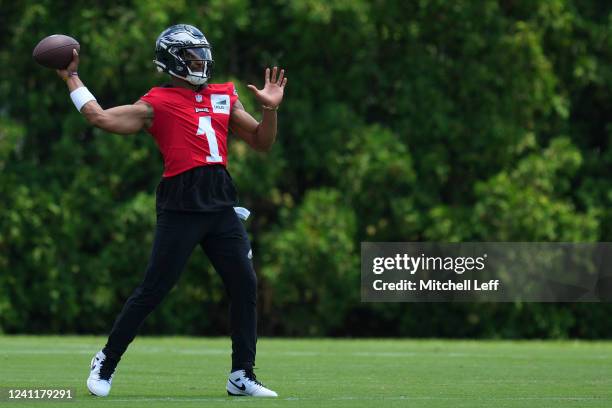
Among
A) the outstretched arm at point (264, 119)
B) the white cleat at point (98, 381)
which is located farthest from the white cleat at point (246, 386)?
the outstretched arm at point (264, 119)

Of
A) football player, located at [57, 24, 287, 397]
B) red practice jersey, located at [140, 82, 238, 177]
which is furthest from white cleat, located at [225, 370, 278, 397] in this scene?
red practice jersey, located at [140, 82, 238, 177]

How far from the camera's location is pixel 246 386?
9375 mm

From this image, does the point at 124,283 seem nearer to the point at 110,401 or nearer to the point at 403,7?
the point at 403,7

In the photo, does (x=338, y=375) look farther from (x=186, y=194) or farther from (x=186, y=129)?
(x=186, y=129)

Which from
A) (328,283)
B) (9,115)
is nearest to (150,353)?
(328,283)

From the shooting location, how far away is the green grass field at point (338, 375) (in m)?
9.05

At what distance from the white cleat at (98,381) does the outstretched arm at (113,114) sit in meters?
1.44

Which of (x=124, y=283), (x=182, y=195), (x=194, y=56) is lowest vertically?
(x=124, y=283)

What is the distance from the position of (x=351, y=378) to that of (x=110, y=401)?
295 cm

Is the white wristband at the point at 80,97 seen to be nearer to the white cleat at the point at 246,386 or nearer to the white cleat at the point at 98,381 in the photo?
the white cleat at the point at 98,381

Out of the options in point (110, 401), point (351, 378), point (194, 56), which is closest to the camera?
point (110, 401)

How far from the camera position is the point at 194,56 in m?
9.46

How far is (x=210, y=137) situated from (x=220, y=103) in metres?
0.29

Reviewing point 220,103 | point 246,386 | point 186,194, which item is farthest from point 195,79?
point 246,386
